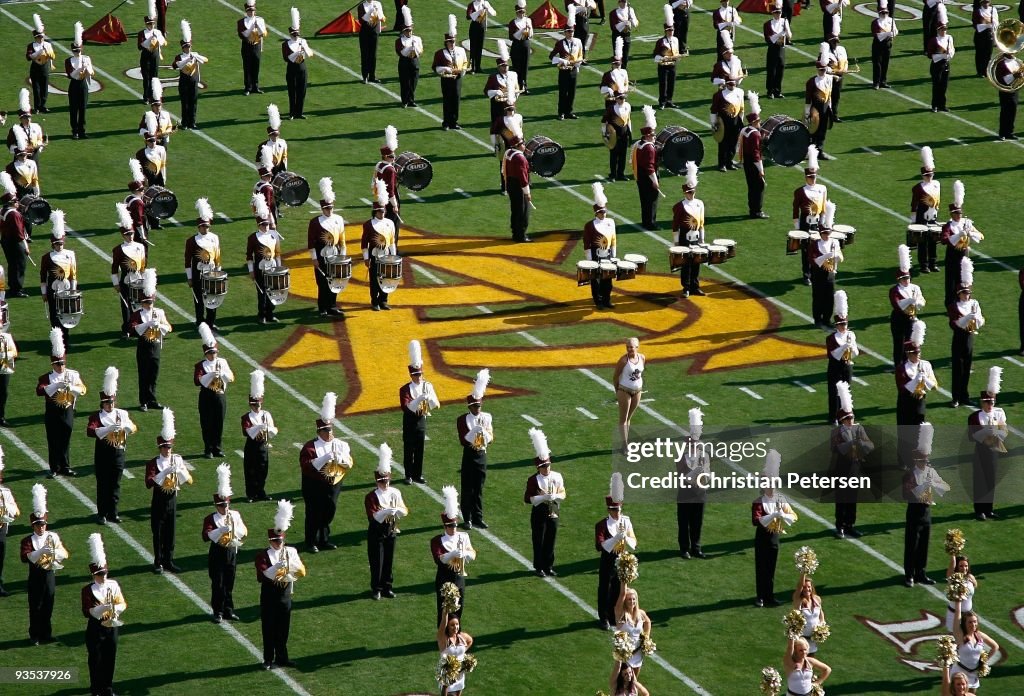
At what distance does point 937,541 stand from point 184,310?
11.5 m

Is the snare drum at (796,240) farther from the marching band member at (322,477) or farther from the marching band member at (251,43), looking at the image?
the marching band member at (251,43)

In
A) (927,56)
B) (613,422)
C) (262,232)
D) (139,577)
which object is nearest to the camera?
(139,577)

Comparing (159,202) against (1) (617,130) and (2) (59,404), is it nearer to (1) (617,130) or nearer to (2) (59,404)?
(2) (59,404)

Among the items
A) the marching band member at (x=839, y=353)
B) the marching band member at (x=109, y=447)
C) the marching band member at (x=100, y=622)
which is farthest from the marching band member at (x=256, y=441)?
the marching band member at (x=839, y=353)

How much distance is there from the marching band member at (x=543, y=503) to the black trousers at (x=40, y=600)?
16.8 ft

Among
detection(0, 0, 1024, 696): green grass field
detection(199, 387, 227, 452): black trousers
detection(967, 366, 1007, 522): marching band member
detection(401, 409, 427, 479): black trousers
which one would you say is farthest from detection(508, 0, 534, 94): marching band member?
detection(967, 366, 1007, 522): marching band member

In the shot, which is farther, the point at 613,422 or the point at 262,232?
the point at 262,232

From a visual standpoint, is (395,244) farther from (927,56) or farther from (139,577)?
(927,56)

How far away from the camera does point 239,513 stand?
28.7 meters

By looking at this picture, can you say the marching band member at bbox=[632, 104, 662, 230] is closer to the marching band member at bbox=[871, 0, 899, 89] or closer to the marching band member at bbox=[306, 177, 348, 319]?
the marching band member at bbox=[306, 177, 348, 319]

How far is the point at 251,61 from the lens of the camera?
43.4 meters

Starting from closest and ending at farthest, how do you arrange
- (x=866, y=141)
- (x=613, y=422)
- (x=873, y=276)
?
(x=613, y=422), (x=873, y=276), (x=866, y=141)

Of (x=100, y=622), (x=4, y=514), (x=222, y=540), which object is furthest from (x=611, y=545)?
(x=4, y=514)

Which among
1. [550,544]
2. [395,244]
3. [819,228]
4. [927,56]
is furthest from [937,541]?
[927,56]
